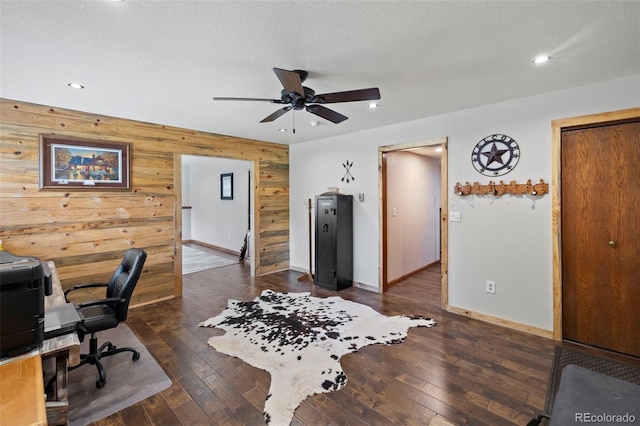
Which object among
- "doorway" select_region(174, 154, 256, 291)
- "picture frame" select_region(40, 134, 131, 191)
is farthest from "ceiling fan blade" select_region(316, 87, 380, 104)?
"doorway" select_region(174, 154, 256, 291)

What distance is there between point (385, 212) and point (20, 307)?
12.8ft

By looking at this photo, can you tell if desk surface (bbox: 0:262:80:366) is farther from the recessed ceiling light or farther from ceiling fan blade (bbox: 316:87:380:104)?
the recessed ceiling light

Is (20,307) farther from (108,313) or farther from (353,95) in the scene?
(353,95)

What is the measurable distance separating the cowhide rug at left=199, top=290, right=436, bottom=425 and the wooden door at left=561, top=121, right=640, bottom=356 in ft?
4.66

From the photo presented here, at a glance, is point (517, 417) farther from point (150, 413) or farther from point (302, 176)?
point (302, 176)

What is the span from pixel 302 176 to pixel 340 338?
3.24 meters

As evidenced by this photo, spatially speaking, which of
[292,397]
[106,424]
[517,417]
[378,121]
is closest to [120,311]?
[106,424]

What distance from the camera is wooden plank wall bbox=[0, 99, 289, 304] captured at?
3.05 meters

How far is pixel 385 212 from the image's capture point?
14.5ft

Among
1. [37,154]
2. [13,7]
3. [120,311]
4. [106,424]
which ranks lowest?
[106,424]

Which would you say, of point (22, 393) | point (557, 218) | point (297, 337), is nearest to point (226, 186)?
point (297, 337)

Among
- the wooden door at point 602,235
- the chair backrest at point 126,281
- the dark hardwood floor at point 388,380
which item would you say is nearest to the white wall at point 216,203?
the dark hardwood floor at point 388,380

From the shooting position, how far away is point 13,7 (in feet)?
5.22

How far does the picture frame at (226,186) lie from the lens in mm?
7320
